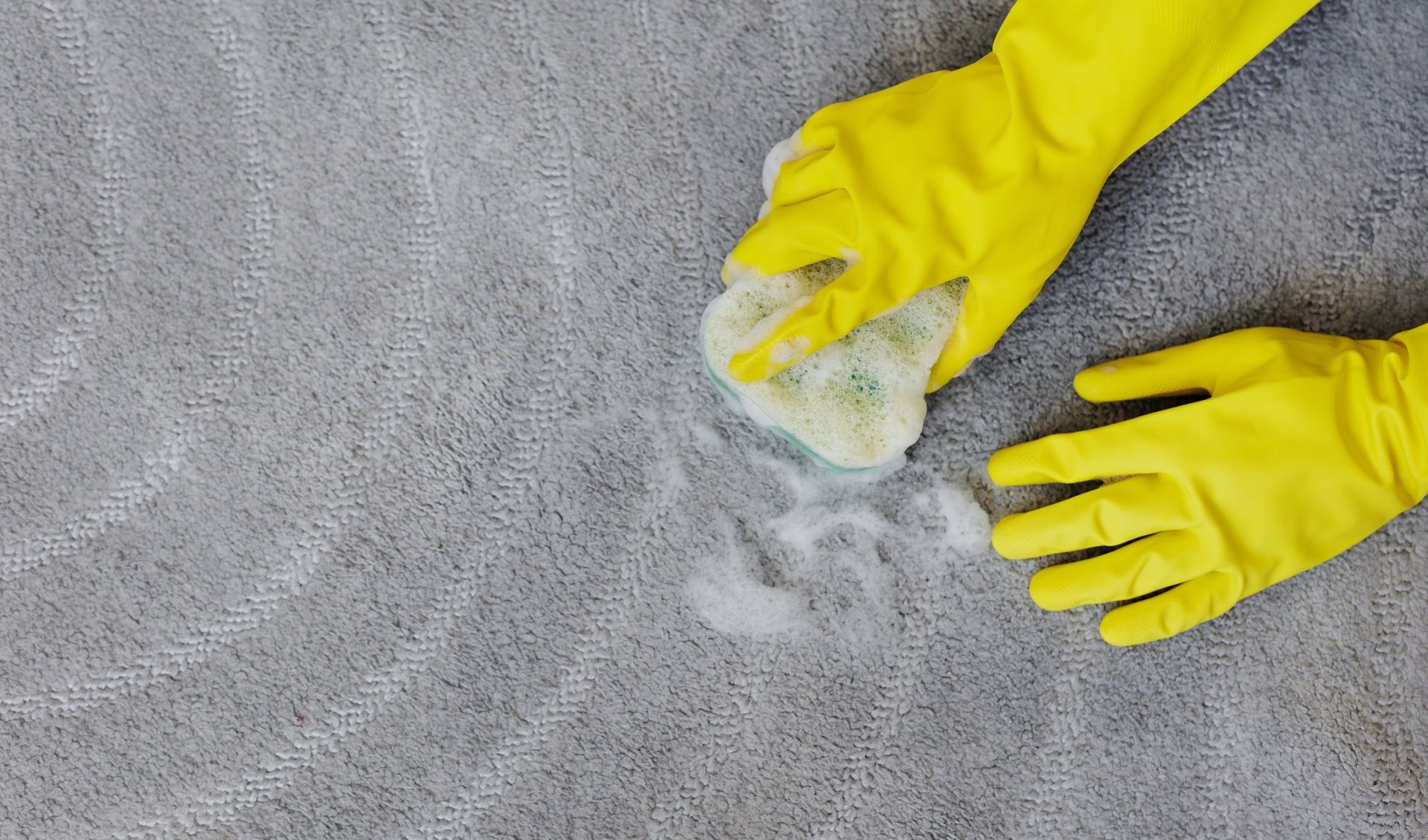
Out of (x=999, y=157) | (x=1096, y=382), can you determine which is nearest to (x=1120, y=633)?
(x=1096, y=382)

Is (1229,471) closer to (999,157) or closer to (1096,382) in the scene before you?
(1096,382)

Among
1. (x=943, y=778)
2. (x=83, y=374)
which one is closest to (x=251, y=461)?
(x=83, y=374)

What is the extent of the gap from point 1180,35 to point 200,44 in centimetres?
64

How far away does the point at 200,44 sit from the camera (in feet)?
2.15

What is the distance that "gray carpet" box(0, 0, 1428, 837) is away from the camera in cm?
64

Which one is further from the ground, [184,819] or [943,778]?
[184,819]

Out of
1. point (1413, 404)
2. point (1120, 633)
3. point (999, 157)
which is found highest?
point (999, 157)

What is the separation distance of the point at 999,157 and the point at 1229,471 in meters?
0.24

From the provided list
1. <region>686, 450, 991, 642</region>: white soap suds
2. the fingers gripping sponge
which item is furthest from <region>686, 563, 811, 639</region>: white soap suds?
the fingers gripping sponge

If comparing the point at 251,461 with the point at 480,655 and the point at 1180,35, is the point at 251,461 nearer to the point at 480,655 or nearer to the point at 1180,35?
the point at 480,655

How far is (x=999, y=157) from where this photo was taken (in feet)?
1.90

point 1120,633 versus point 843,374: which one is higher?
point 843,374

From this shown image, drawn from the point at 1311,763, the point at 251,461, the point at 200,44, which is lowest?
the point at 1311,763

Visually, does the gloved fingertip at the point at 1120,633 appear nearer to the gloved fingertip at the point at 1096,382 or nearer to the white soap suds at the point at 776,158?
the gloved fingertip at the point at 1096,382
